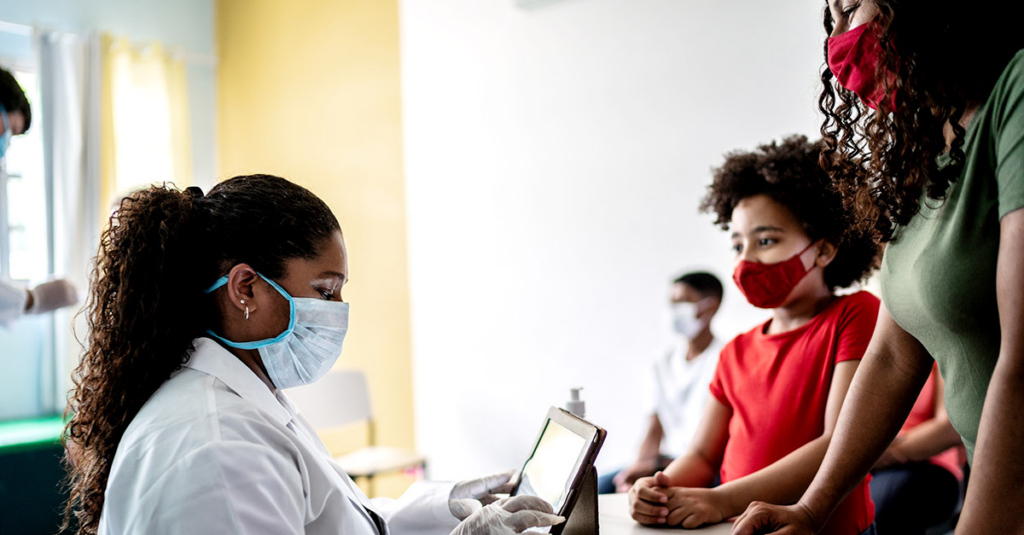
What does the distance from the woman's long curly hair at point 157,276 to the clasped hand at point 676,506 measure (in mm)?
655

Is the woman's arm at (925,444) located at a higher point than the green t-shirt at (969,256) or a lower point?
lower

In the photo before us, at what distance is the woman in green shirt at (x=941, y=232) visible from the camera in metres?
0.74

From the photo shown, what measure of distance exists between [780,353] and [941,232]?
59 cm

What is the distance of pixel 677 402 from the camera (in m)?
2.75

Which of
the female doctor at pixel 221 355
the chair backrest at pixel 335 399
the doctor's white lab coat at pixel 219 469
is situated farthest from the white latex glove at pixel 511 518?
the chair backrest at pixel 335 399

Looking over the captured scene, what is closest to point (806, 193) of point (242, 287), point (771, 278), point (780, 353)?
point (771, 278)

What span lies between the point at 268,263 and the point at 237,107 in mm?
3957

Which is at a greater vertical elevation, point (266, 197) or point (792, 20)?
point (792, 20)

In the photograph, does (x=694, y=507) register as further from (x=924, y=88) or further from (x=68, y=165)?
(x=68, y=165)

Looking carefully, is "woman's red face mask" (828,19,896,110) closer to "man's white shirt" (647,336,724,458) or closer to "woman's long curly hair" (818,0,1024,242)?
"woman's long curly hair" (818,0,1024,242)

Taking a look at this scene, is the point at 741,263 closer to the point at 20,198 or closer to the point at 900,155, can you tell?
the point at 900,155

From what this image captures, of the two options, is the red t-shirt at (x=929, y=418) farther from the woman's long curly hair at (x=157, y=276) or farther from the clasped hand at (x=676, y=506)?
the woman's long curly hair at (x=157, y=276)

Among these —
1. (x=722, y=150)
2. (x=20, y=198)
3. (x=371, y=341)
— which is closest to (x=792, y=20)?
(x=722, y=150)

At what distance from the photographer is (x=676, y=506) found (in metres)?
1.20
